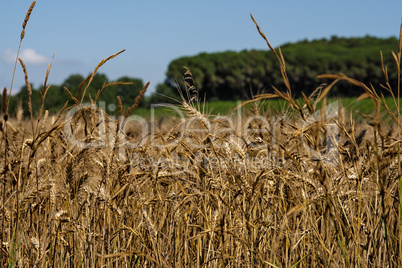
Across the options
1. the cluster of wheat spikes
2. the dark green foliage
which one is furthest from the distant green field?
the dark green foliage

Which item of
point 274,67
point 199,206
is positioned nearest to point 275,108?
point 199,206

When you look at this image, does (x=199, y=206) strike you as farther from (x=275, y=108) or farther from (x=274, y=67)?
(x=274, y=67)

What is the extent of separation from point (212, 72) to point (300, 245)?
3407 cm

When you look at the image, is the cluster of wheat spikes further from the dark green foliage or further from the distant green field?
the dark green foliage

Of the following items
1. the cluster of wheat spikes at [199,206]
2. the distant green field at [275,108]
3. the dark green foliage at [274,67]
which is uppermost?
the dark green foliage at [274,67]

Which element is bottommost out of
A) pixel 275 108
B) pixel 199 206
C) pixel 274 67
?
pixel 199 206

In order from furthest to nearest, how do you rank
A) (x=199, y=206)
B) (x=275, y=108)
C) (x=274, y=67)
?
(x=274, y=67), (x=275, y=108), (x=199, y=206)

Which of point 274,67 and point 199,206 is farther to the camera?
point 274,67

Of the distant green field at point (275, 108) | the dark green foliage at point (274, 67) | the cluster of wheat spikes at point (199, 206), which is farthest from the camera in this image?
the dark green foliage at point (274, 67)

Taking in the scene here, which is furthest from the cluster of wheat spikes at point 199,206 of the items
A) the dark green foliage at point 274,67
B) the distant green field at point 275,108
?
the dark green foliage at point 274,67

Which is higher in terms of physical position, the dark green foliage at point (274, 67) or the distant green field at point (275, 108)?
the dark green foliage at point (274, 67)

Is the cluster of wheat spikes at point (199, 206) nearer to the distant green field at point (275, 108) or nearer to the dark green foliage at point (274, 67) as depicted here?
the distant green field at point (275, 108)

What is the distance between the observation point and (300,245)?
6.12 ft

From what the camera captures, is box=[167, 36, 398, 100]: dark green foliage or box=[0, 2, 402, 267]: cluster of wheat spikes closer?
box=[0, 2, 402, 267]: cluster of wheat spikes
